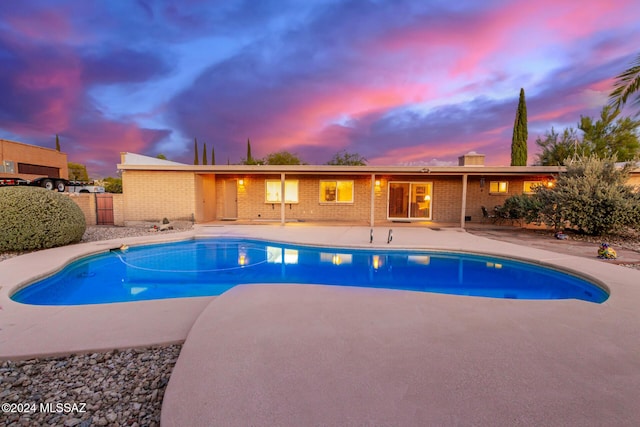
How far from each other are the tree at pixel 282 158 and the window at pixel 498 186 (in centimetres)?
2322

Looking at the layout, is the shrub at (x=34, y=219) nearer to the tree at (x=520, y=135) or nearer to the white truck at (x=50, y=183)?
the white truck at (x=50, y=183)

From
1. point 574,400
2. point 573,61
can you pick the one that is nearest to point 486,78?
point 573,61

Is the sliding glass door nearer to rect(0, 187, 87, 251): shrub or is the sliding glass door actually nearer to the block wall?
rect(0, 187, 87, 251): shrub

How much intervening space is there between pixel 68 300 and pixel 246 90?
14255mm

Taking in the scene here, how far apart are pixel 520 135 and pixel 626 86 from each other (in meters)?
19.2

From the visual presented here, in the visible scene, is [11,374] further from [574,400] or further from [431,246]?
[431,246]

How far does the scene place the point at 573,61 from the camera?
1218 cm

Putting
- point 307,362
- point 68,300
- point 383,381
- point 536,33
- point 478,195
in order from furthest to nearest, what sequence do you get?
point 478,195, point 536,33, point 68,300, point 307,362, point 383,381

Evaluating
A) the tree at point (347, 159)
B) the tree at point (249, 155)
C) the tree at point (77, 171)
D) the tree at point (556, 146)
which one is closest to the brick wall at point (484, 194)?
the tree at point (556, 146)

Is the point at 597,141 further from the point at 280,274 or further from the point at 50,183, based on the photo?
the point at 50,183

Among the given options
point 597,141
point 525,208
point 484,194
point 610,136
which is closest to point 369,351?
point 525,208

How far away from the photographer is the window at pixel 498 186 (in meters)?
13.3

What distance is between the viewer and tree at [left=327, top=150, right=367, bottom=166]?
3101cm

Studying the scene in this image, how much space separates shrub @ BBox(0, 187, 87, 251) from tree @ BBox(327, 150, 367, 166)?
84.8ft
